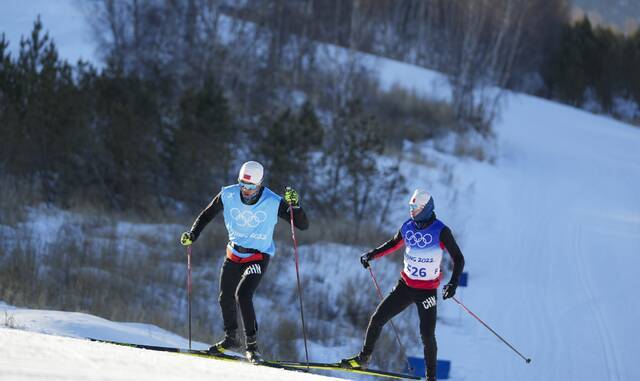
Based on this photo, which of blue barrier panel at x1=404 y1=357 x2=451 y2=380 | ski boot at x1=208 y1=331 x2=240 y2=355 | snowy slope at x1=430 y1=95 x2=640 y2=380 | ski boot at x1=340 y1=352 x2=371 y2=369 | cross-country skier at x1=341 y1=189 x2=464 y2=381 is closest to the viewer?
cross-country skier at x1=341 y1=189 x2=464 y2=381

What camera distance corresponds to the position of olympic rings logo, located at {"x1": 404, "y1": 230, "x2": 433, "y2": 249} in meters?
6.80

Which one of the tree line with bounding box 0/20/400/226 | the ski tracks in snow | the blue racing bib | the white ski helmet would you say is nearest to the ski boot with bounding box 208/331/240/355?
the blue racing bib

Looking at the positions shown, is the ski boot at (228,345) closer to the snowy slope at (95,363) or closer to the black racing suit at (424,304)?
the snowy slope at (95,363)

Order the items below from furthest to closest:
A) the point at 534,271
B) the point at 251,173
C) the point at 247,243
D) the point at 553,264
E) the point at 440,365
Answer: the point at 553,264, the point at 534,271, the point at 440,365, the point at 247,243, the point at 251,173

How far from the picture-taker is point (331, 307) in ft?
39.7

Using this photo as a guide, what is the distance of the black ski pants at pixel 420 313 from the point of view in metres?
6.80

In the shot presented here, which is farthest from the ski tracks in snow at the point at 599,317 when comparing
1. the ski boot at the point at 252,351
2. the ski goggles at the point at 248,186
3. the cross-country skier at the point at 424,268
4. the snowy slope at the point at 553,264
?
the ski goggles at the point at 248,186

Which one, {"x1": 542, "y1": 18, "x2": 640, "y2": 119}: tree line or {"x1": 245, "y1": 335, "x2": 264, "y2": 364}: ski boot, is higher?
{"x1": 542, "y1": 18, "x2": 640, "y2": 119}: tree line

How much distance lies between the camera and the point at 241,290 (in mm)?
6793

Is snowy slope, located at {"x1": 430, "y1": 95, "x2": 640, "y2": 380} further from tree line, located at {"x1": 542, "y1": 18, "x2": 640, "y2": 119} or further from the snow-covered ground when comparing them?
tree line, located at {"x1": 542, "y1": 18, "x2": 640, "y2": 119}

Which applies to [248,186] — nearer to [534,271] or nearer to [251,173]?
[251,173]

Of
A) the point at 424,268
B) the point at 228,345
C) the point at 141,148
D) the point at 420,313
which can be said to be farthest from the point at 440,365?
the point at 141,148

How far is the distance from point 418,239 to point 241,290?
1.86 m

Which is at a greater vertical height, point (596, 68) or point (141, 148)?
point (596, 68)
